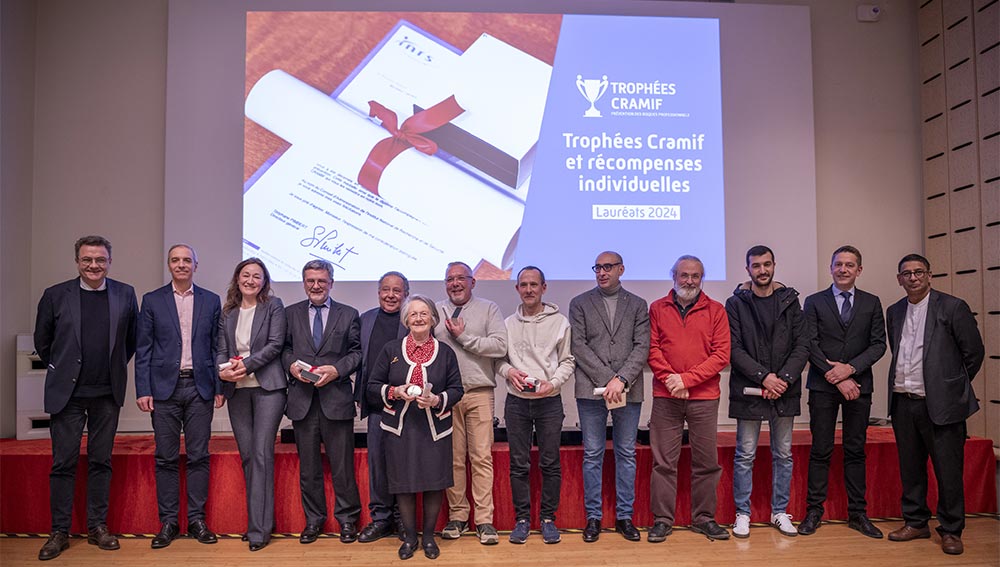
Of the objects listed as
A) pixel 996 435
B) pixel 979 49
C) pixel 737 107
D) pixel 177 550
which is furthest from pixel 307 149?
pixel 996 435

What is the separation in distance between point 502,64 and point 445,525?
3477mm

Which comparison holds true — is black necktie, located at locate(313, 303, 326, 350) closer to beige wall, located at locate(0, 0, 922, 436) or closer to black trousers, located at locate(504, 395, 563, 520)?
black trousers, located at locate(504, 395, 563, 520)

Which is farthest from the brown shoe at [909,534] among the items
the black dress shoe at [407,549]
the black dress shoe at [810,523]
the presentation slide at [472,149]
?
the black dress shoe at [407,549]

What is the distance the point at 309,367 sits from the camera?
354cm

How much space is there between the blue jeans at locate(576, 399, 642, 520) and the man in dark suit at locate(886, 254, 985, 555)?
58.3 inches

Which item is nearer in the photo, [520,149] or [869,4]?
[520,149]

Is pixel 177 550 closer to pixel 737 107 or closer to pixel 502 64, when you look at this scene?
pixel 502 64

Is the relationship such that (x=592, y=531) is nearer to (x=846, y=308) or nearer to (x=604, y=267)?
(x=604, y=267)

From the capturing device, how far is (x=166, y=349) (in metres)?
3.58

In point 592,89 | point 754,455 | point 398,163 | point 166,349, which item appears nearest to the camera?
point 166,349

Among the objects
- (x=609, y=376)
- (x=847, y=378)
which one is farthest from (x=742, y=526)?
(x=609, y=376)

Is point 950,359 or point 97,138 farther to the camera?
point 97,138

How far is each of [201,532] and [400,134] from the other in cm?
308

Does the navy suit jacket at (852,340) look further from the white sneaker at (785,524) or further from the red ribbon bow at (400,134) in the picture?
the red ribbon bow at (400,134)
